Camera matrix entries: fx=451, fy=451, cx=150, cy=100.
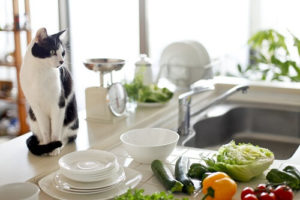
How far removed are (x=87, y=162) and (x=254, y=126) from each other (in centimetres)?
133


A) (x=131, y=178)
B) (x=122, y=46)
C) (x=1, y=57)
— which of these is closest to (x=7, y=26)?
(x=1, y=57)

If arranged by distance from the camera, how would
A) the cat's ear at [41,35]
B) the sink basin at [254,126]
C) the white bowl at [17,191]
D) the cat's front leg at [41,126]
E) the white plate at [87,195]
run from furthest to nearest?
the sink basin at [254,126]
the cat's front leg at [41,126]
the cat's ear at [41,35]
the white plate at [87,195]
the white bowl at [17,191]

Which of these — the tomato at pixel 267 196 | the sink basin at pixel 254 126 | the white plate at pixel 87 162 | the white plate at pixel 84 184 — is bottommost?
the sink basin at pixel 254 126

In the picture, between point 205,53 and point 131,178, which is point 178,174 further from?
point 205,53

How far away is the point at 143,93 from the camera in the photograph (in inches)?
84.3

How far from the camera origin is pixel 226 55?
4695 mm

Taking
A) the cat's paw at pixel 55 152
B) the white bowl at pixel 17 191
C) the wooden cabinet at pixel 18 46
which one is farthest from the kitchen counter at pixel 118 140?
the wooden cabinet at pixel 18 46

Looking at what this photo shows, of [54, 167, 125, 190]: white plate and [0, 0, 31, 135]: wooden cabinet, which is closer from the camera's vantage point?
[54, 167, 125, 190]: white plate

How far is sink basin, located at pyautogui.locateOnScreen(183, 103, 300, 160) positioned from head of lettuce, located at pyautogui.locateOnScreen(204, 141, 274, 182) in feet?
2.62

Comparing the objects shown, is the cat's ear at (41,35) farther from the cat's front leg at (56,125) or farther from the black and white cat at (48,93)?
the cat's front leg at (56,125)

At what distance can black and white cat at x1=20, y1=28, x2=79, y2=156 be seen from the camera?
54.5 inches

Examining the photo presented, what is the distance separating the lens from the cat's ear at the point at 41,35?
1.36 metres

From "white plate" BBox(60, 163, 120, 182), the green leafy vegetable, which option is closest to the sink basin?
the green leafy vegetable

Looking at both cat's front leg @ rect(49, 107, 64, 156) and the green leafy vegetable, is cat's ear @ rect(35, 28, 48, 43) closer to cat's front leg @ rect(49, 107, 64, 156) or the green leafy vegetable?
cat's front leg @ rect(49, 107, 64, 156)
